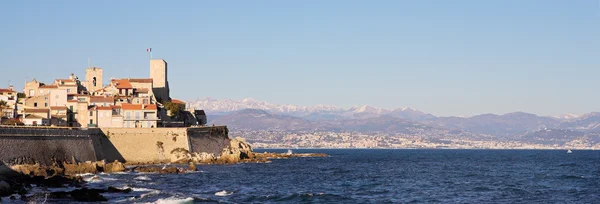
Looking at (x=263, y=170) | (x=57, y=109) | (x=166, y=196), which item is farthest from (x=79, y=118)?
(x=166, y=196)

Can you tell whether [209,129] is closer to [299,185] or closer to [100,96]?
[100,96]

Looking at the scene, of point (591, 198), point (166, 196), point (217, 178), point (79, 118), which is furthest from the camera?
point (79, 118)

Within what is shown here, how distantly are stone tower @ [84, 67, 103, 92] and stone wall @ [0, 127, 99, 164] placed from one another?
3251 cm

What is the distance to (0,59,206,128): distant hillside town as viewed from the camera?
10050 cm

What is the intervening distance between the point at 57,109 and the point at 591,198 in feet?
222

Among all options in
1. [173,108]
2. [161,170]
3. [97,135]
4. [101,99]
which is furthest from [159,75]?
[161,170]

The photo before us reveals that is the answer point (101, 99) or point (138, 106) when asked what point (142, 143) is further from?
point (101, 99)

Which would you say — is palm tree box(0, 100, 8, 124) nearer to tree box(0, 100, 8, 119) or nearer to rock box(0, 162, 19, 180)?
tree box(0, 100, 8, 119)

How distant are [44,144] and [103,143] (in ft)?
51.6

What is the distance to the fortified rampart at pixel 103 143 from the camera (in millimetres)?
76188

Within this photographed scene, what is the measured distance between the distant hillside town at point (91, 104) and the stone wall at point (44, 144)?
29.6 feet

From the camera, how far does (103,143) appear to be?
316ft

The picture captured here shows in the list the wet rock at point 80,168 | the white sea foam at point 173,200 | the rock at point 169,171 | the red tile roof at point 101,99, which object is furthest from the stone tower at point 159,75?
the white sea foam at point 173,200

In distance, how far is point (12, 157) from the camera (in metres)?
73.9
